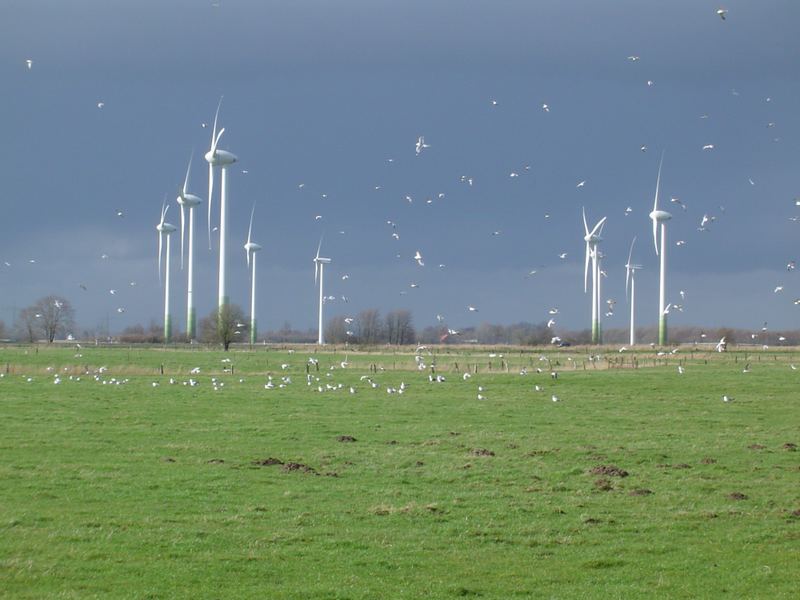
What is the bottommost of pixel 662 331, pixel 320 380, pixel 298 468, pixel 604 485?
pixel 604 485

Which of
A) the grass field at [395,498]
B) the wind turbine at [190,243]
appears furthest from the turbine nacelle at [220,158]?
the grass field at [395,498]

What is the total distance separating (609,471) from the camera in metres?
28.2

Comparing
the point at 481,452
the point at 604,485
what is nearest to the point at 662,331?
the point at 481,452

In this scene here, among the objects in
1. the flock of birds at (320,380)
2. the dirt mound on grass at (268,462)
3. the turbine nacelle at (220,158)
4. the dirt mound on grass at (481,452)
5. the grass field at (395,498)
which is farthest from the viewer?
the turbine nacelle at (220,158)

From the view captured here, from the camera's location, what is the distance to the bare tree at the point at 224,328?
5620 inches

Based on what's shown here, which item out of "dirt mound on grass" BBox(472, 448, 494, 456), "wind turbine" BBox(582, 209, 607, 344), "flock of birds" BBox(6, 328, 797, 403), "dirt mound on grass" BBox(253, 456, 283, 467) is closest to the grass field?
"dirt mound on grass" BBox(253, 456, 283, 467)

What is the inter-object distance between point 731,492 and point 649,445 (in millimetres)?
8219

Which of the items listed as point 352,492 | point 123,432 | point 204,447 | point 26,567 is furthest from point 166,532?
point 123,432

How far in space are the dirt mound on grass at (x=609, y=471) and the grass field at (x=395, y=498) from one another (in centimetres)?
10

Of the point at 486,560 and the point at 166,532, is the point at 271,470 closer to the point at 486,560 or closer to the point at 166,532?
the point at 166,532

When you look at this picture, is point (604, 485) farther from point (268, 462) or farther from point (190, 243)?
point (190, 243)

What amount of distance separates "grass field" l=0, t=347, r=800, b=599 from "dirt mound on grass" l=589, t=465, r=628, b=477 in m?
0.10

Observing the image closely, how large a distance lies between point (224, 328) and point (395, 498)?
397ft

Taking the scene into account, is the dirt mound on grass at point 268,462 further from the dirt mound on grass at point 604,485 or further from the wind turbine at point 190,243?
the wind turbine at point 190,243
